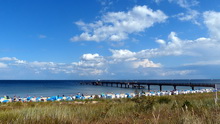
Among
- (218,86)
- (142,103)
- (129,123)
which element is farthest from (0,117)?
(218,86)

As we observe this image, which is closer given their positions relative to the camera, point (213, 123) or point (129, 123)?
point (213, 123)

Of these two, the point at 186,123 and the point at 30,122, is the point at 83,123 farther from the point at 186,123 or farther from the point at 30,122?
the point at 186,123

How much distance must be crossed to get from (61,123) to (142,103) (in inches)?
211

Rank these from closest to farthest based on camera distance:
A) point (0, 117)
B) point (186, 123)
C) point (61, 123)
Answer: point (186, 123)
point (61, 123)
point (0, 117)

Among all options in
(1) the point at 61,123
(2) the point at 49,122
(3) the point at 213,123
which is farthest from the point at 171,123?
(2) the point at 49,122

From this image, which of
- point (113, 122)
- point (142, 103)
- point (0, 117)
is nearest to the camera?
point (113, 122)

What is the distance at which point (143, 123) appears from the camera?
536 centimetres

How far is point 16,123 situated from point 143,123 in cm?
346

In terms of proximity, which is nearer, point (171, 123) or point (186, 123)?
point (186, 123)

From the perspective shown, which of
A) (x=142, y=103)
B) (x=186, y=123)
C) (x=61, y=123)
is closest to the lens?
(x=186, y=123)

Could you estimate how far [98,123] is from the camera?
554cm

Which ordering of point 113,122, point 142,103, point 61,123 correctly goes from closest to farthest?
point 61,123, point 113,122, point 142,103

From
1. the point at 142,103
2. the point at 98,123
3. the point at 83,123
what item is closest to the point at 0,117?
the point at 83,123

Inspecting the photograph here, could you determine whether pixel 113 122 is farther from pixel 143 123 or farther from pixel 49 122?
pixel 49 122
